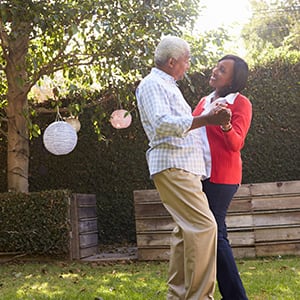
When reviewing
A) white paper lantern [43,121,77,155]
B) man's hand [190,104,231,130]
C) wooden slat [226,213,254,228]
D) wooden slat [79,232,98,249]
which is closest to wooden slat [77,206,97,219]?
wooden slat [79,232,98,249]

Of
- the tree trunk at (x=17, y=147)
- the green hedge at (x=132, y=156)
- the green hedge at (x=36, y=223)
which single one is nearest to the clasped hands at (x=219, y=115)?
the green hedge at (x=36, y=223)

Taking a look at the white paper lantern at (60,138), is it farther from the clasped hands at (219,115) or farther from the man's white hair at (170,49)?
the clasped hands at (219,115)

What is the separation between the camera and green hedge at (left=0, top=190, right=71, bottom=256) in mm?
4852

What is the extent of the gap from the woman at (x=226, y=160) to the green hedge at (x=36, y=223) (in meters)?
2.66

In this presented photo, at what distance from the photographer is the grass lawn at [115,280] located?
3.02 meters

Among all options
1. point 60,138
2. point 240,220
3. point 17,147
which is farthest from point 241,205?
point 17,147

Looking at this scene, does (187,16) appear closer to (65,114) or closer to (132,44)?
(132,44)

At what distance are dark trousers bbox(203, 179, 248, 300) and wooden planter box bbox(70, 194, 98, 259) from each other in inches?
105

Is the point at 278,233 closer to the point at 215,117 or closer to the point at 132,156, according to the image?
the point at 132,156

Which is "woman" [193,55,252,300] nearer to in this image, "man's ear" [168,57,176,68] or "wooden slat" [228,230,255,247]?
"man's ear" [168,57,176,68]

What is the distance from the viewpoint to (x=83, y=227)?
5.09 meters

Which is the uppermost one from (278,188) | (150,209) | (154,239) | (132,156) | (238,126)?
(238,126)

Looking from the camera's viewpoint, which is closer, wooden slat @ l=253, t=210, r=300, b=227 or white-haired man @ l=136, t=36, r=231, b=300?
white-haired man @ l=136, t=36, r=231, b=300

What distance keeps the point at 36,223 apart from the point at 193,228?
306 cm
